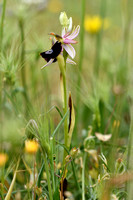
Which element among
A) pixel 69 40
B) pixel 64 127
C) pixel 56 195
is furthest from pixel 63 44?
pixel 56 195

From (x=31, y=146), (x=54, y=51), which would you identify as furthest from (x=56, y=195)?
(x=54, y=51)

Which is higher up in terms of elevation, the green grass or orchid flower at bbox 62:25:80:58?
orchid flower at bbox 62:25:80:58

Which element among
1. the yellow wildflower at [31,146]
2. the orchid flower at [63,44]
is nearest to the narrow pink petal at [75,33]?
the orchid flower at [63,44]

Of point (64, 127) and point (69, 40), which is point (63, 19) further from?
point (64, 127)

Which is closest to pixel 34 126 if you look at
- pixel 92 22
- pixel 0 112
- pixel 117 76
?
pixel 0 112

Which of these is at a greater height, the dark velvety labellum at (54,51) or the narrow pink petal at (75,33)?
the narrow pink petal at (75,33)

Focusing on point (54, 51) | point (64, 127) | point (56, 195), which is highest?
point (54, 51)

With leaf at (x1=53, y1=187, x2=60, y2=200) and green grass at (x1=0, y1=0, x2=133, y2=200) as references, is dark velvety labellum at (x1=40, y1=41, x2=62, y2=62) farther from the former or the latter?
leaf at (x1=53, y1=187, x2=60, y2=200)

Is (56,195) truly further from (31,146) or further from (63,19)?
(63,19)

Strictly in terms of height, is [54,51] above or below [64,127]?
above

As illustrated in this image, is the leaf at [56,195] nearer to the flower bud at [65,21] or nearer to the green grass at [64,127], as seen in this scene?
the green grass at [64,127]

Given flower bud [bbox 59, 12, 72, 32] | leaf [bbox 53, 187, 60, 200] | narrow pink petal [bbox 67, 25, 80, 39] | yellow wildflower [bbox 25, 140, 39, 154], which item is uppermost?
flower bud [bbox 59, 12, 72, 32]

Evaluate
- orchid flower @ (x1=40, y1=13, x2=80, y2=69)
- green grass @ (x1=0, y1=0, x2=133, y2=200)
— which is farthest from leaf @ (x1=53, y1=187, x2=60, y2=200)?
orchid flower @ (x1=40, y1=13, x2=80, y2=69)
